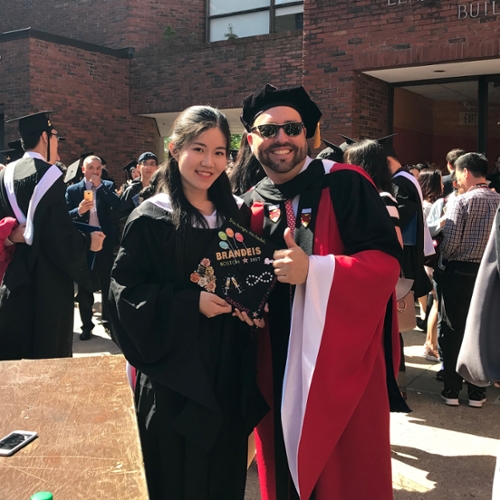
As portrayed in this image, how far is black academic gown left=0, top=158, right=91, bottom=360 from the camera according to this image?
4.04 m

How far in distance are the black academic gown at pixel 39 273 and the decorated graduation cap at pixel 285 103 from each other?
2.01 meters

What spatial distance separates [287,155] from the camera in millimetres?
→ 2441

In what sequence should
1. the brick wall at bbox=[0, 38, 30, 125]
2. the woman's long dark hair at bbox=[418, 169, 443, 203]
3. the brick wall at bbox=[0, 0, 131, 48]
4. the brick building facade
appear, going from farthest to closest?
the brick wall at bbox=[0, 0, 131, 48]
the brick wall at bbox=[0, 38, 30, 125]
the brick building facade
the woman's long dark hair at bbox=[418, 169, 443, 203]

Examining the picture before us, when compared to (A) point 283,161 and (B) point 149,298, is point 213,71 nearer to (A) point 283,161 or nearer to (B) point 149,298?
(A) point 283,161

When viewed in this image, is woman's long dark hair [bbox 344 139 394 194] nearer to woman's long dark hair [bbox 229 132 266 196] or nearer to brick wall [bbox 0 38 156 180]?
woman's long dark hair [bbox 229 132 266 196]

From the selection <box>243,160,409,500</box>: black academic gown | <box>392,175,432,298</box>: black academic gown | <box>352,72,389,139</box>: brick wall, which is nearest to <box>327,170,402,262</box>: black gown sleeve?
<box>243,160,409,500</box>: black academic gown

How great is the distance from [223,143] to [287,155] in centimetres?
28

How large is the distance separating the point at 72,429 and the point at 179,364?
0.46m

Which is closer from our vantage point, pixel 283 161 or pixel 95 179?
pixel 283 161

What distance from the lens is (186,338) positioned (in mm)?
2158

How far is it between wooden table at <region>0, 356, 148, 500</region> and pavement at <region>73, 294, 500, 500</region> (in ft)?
3.48

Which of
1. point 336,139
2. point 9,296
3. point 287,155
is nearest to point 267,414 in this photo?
point 287,155

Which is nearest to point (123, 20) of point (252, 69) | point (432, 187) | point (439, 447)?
point (252, 69)

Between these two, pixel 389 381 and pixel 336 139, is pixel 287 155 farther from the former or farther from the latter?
pixel 336 139
